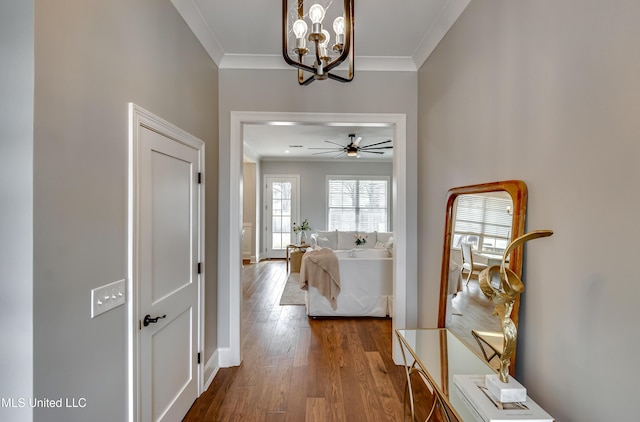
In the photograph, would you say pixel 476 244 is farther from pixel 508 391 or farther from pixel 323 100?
pixel 323 100

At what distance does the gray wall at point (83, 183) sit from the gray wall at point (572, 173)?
186 centimetres

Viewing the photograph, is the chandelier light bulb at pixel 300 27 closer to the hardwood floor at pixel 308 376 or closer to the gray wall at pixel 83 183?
the gray wall at pixel 83 183

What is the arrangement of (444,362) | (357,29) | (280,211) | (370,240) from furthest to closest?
(280,211), (370,240), (357,29), (444,362)

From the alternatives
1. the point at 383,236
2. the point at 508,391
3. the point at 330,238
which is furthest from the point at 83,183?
the point at 383,236

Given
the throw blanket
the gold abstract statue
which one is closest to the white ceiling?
the gold abstract statue

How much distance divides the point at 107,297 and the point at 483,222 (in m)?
1.93

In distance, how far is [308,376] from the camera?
2.63 meters

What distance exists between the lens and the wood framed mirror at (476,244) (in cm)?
138

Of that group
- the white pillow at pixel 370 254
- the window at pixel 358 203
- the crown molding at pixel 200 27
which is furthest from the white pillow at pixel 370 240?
the crown molding at pixel 200 27

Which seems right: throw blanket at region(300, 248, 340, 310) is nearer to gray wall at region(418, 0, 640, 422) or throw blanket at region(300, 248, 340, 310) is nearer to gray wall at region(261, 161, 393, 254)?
A: gray wall at region(418, 0, 640, 422)

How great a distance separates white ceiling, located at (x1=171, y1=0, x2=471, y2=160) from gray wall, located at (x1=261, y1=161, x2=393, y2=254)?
5.60m

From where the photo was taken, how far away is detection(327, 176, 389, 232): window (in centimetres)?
841

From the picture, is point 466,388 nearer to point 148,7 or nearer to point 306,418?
point 306,418

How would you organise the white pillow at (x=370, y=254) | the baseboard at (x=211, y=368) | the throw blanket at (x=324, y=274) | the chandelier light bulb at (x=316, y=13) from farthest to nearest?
1. the white pillow at (x=370, y=254)
2. the throw blanket at (x=324, y=274)
3. the baseboard at (x=211, y=368)
4. the chandelier light bulb at (x=316, y=13)
